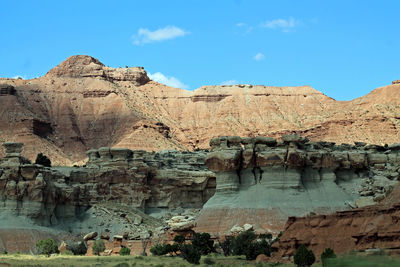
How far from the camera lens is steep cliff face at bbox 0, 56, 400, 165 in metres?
158

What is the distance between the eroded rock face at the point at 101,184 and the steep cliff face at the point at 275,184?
57.2 ft

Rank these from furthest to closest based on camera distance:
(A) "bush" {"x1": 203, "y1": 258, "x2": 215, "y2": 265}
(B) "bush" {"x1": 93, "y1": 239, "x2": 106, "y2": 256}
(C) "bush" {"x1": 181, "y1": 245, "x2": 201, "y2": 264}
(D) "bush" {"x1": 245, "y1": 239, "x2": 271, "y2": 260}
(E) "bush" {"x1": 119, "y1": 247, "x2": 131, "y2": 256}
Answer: (B) "bush" {"x1": 93, "y1": 239, "x2": 106, "y2": 256} < (E) "bush" {"x1": 119, "y1": 247, "x2": 131, "y2": 256} < (D) "bush" {"x1": 245, "y1": 239, "x2": 271, "y2": 260} < (C) "bush" {"x1": 181, "y1": 245, "x2": 201, "y2": 264} < (A) "bush" {"x1": 203, "y1": 258, "x2": 215, "y2": 265}

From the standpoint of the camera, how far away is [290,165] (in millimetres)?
68750

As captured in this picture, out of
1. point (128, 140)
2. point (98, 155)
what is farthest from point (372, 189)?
point (128, 140)

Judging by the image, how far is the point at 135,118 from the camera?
566ft

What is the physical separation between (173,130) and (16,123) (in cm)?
4442

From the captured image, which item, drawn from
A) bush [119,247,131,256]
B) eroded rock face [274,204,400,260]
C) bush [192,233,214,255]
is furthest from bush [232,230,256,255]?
eroded rock face [274,204,400,260]

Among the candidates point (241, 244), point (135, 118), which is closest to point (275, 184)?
point (241, 244)

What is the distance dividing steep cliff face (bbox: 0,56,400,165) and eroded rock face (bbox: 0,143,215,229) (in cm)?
5485

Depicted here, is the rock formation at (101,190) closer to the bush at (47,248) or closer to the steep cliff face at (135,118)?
the bush at (47,248)

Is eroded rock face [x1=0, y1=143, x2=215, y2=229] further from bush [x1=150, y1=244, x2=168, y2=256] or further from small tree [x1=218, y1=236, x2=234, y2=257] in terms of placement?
small tree [x1=218, y1=236, x2=234, y2=257]

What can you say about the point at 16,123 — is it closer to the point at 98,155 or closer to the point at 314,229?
the point at 98,155

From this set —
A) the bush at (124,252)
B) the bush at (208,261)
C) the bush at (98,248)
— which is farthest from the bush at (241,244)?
the bush at (98,248)

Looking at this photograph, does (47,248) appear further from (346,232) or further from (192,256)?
(346,232)
